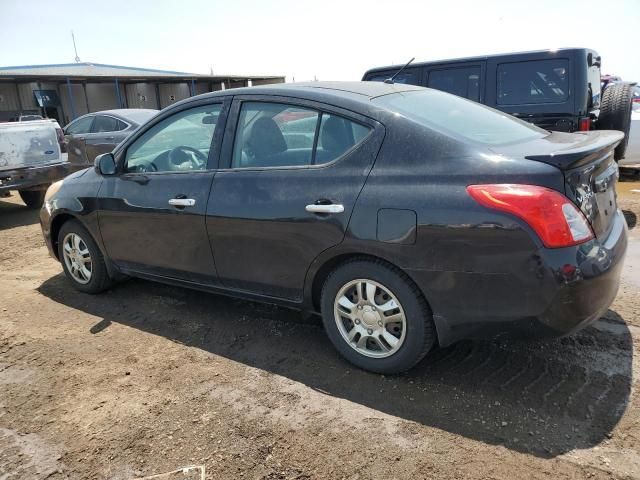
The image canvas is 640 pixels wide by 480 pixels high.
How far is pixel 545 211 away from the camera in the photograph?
239 centimetres

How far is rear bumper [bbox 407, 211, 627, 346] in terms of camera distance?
242 centimetres

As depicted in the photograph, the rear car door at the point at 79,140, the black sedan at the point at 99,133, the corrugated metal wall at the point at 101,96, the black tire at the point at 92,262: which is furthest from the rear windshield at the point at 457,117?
the corrugated metal wall at the point at 101,96

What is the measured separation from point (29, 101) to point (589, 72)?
104 feet

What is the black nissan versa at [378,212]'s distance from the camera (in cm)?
247

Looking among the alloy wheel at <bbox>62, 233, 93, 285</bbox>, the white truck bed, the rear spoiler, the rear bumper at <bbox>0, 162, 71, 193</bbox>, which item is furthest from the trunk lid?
the white truck bed

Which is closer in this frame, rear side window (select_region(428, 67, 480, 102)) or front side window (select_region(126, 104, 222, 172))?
front side window (select_region(126, 104, 222, 172))

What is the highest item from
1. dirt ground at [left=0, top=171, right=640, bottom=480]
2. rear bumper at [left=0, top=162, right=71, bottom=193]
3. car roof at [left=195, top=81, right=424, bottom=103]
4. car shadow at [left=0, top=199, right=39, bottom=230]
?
car roof at [left=195, top=81, right=424, bottom=103]

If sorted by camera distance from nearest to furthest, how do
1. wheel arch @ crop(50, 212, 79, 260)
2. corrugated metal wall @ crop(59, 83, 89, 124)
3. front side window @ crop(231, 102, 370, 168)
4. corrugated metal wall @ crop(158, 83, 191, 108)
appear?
front side window @ crop(231, 102, 370, 168)
wheel arch @ crop(50, 212, 79, 260)
corrugated metal wall @ crop(59, 83, 89, 124)
corrugated metal wall @ crop(158, 83, 191, 108)

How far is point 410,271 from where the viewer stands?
107 inches

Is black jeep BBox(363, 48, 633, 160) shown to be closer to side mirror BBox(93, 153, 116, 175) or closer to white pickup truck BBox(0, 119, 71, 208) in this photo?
side mirror BBox(93, 153, 116, 175)

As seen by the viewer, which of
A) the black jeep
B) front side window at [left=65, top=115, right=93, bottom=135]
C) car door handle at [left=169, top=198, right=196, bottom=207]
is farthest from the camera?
front side window at [left=65, top=115, right=93, bottom=135]

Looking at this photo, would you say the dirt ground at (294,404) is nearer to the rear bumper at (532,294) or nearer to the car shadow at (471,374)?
the car shadow at (471,374)

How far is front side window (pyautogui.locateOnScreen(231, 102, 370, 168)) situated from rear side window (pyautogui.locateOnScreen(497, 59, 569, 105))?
4.73 metres

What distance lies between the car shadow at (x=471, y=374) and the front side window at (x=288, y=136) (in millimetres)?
1230
